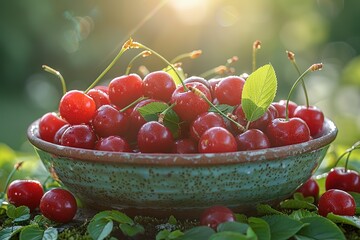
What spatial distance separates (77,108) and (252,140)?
0.38 m

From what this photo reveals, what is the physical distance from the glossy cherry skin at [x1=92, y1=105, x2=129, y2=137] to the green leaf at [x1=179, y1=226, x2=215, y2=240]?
29 centimetres

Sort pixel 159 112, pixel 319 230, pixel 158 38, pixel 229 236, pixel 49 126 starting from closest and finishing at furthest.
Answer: pixel 229 236
pixel 319 230
pixel 159 112
pixel 49 126
pixel 158 38

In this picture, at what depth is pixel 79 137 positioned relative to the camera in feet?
3.91

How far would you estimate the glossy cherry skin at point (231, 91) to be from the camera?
1.26 m

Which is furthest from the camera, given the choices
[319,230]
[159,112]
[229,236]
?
[159,112]

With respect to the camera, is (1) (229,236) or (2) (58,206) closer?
(1) (229,236)

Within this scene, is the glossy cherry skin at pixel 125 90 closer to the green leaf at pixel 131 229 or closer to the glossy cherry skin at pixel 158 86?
the glossy cherry skin at pixel 158 86

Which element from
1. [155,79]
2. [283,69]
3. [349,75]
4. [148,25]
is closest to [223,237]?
[155,79]

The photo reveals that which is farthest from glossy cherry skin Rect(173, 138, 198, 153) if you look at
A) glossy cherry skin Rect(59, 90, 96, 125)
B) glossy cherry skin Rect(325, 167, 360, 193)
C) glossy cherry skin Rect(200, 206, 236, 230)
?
glossy cherry skin Rect(325, 167, 360, 193)

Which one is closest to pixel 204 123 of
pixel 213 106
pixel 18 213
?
pixel 213 106

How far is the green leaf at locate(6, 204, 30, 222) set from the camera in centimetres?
127

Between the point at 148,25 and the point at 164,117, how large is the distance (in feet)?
14.3

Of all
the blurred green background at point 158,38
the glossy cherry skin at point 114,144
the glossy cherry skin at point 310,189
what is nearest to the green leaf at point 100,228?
the glossy cherry skin at point 114,144

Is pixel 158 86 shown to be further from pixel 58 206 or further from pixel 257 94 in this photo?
pixel 58 206
